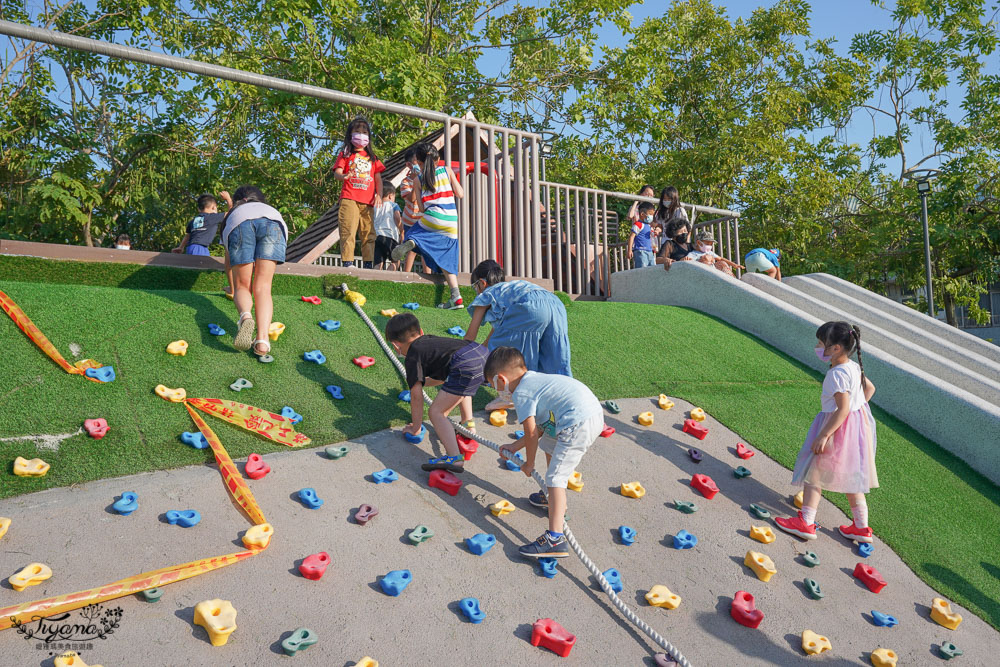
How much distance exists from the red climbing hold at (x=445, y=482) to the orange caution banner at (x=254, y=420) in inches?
38.0

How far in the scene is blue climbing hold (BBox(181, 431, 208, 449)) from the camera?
4.57 metres

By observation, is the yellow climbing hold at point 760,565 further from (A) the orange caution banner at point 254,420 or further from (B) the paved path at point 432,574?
(A) the orange caution banner at point 254,420

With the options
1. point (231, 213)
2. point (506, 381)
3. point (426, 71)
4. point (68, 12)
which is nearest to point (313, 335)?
point (231, 213)

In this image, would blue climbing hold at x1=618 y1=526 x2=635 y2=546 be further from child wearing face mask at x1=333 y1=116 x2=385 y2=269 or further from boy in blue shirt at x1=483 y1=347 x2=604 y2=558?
child wearing face mask at x1=333 y1=116 x2=385 y2=269

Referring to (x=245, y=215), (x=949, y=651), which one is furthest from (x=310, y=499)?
(x=949, y=651)

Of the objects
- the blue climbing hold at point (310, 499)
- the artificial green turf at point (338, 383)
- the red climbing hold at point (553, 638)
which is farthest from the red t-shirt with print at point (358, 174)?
the red climbing hold at point (553, 638)

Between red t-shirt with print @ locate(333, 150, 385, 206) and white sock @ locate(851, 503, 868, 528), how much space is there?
610cm

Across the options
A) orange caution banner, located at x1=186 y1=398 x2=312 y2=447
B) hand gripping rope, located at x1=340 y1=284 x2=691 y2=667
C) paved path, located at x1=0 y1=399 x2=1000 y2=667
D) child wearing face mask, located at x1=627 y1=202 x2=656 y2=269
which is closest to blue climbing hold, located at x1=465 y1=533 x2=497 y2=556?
paved path, located at x1=0 y1=399 x2=1000 y2=667

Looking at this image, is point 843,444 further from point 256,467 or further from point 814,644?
point 256,467

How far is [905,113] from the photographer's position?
24891mm

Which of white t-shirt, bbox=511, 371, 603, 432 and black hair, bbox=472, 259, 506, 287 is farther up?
black hair, bbox=472, 259, 506, 287

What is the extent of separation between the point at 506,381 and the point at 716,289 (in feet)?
21.7

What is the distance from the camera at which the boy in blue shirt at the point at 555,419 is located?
4230 millimetres

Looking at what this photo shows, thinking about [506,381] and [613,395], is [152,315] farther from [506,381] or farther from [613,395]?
[613,395]
